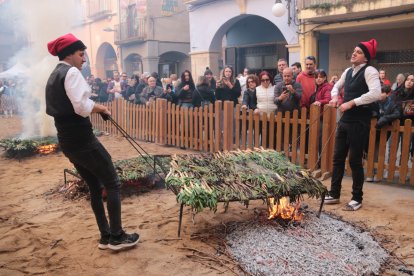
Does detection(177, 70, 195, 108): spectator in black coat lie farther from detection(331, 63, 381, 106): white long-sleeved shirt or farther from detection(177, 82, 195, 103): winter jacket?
detection(331, 63, 381, 106): white long-sleeved shirt

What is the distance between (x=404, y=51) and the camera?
11922 millimetres

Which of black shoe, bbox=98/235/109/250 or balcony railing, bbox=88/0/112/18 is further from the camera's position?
balcony railing, bbox=88/0/112/18

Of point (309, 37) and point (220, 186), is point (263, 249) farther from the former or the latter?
point (309, 37)

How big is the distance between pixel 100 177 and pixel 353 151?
3165mm

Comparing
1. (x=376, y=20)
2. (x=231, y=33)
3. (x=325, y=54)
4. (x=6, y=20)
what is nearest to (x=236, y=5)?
(x=231, y=33)

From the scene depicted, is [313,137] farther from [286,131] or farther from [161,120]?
[161,120]

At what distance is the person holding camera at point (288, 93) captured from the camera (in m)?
6.40

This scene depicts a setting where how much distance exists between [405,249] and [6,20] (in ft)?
112

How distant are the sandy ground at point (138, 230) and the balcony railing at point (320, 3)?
6813 mm

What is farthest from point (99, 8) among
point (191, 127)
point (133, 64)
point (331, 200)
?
point (331, 200)

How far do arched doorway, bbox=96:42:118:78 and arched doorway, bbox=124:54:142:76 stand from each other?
1.51m

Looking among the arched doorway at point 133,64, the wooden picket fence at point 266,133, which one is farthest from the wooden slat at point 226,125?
the arched doorway at point 133,64

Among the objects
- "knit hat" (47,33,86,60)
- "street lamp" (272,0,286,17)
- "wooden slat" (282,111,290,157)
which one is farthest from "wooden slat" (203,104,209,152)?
"street lamp" (272,0,286,17)

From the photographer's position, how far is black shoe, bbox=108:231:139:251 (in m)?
3.66
